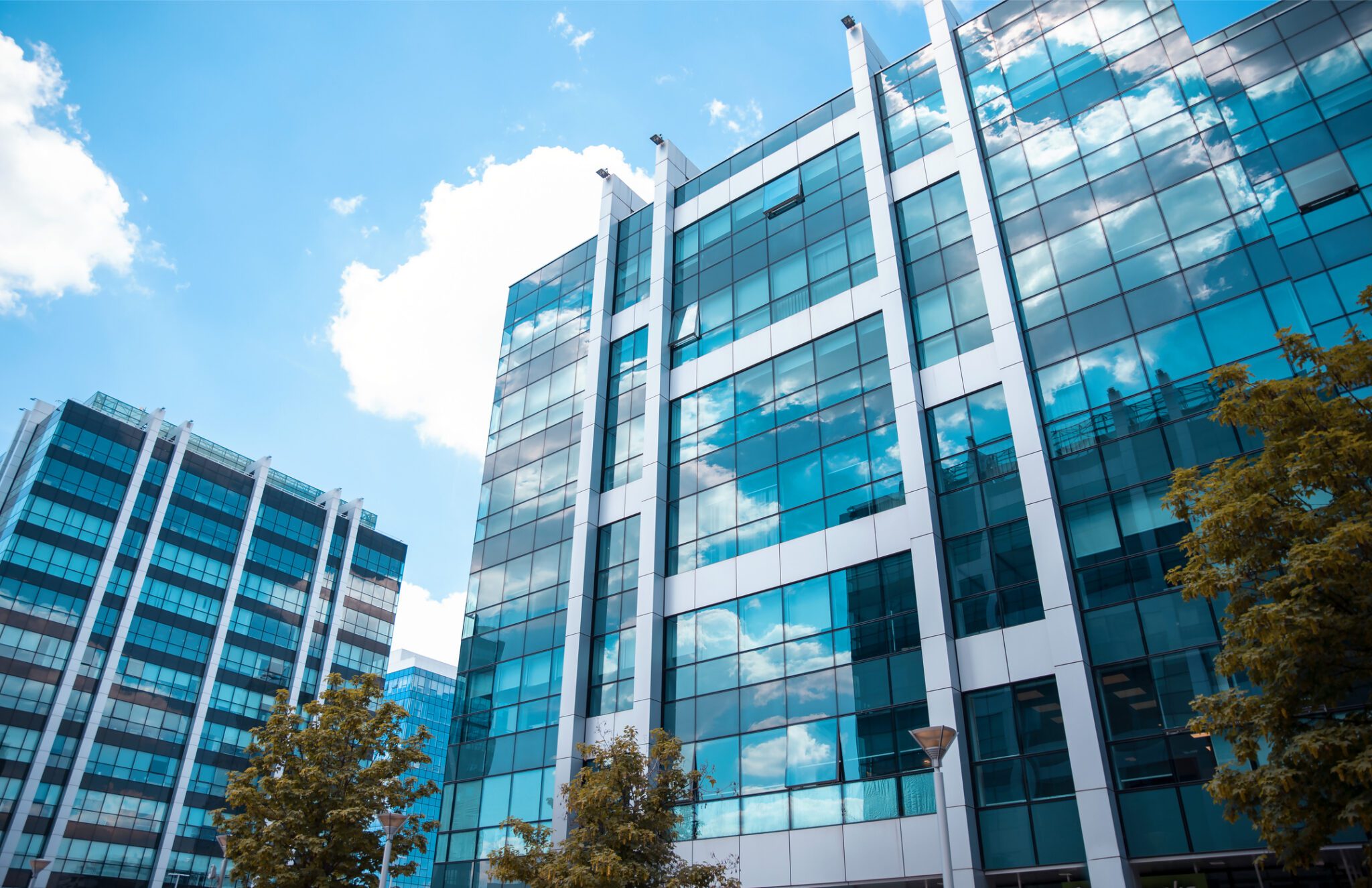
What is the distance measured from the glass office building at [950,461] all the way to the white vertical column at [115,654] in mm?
54776

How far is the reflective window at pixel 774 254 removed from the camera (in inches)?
1383

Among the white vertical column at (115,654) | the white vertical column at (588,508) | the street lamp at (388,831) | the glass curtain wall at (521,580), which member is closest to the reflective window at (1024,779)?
the white vertical column at (588,508)

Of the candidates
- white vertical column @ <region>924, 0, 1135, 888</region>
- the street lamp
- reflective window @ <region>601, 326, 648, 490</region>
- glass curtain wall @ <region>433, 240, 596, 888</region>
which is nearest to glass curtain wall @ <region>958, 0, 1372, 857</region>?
white vertical column @ <region>924, 0, 1135, 888</region>

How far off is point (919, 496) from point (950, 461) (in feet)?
4.92

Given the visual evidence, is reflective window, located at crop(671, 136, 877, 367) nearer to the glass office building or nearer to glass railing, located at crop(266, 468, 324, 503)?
the glass office building

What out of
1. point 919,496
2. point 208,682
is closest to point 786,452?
point 919,496

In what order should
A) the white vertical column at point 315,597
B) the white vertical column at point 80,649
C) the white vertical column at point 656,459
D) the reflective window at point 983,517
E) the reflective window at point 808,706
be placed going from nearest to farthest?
the reflective window at point 983,517
the reflective window at point 808,706
the white vertical column at point 656,459
the white vertical column at point 80,649
the white vertical column at point 315,597

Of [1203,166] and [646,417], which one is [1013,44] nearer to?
[1203,166]

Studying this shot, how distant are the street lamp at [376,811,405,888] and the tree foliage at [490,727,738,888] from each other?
3.59 metres

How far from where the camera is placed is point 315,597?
97.8 m

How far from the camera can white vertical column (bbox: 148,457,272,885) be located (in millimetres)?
78438

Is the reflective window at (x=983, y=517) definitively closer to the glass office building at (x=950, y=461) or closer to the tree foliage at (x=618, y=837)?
the glass office building at (x=950, y=461)

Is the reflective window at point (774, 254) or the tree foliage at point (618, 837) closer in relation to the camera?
the tree foliage at point (618, 837)

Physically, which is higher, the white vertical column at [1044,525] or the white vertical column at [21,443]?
the white vertical column at [21,443]
